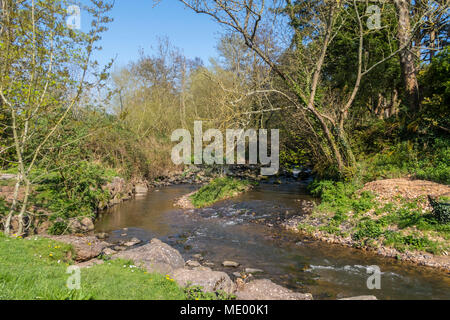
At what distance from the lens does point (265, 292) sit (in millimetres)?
6008

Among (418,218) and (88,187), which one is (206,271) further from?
(88,187)

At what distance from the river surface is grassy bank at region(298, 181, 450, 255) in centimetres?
69

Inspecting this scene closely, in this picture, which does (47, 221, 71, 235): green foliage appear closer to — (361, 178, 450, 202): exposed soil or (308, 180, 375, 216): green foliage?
(308, 180, 375, 216): green foliage

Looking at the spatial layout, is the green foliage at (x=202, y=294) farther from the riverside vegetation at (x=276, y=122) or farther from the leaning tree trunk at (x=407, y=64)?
the leaning tree trunk at (x=407, y=64)

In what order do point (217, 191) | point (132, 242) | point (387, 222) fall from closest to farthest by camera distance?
point (387, 222)
point (132, 242)
point (217, 191)

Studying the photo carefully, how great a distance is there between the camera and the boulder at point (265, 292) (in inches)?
227

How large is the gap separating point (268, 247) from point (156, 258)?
370 cm

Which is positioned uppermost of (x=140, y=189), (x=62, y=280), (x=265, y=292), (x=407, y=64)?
(x=407, y=64)

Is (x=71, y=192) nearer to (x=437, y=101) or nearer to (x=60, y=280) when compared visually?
(x=60, y=280)

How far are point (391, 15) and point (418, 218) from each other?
11.3m

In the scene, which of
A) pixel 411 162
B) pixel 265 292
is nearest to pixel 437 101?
pixel 411 162

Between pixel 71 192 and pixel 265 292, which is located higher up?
pixel 71 192

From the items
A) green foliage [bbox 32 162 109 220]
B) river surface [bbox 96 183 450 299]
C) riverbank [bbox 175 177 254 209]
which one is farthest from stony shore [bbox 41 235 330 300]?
riverbank [bbox 175 177 254 209]
